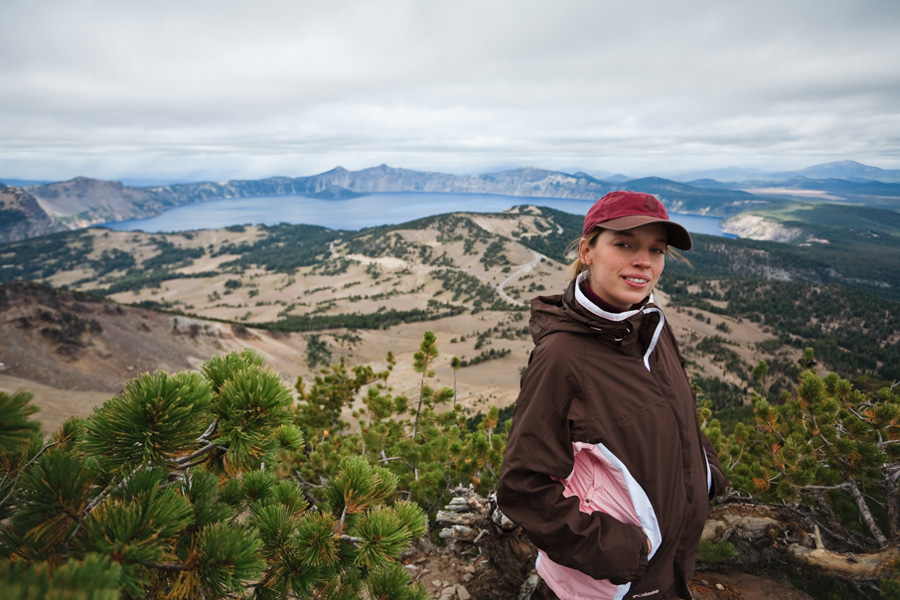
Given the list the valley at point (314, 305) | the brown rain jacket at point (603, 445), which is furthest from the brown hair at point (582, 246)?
the valley at point (314, 305)

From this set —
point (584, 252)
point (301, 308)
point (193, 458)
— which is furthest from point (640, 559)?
point (301, 308)

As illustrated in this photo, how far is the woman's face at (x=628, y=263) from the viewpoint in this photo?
1.89 m

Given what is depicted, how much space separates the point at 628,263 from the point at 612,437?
2.58 feet

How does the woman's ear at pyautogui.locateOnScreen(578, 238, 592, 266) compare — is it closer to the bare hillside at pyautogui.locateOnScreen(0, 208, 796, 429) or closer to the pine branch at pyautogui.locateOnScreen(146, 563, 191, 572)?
the pine branch at pyautogui.locateOnScreen(146, 563, 191, 572)

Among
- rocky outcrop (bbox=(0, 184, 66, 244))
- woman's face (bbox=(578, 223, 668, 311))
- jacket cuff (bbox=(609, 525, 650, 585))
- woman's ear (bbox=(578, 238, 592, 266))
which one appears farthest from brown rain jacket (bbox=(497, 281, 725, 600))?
Answer: rocky outcrop (bbox=(0, 184, 66, 244))

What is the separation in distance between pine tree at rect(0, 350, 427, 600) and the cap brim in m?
1.59

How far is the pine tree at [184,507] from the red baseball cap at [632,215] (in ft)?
5.28

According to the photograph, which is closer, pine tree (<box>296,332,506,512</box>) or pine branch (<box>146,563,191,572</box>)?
pine branch (<box>146,563,191,572</box>)

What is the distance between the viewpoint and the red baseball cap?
1.83 metres

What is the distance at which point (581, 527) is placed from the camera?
1669 millimetres

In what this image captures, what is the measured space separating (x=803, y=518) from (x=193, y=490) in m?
5.24

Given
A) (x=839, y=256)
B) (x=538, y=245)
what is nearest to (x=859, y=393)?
A: (x=538, y=245)

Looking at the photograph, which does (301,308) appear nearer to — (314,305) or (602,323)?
(314,305)

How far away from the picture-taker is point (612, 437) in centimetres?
175
